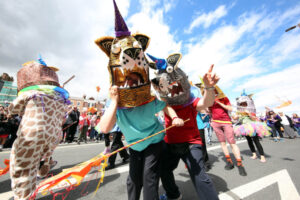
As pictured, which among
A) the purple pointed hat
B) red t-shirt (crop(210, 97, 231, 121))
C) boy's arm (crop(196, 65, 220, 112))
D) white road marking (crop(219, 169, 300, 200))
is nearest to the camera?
boy's arm (crop(196, 65, 220, 112))

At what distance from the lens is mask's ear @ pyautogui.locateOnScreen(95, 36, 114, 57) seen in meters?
1.58

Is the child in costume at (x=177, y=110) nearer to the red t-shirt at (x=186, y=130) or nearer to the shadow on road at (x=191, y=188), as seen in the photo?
the red t-shirt at (x=186, y=130)

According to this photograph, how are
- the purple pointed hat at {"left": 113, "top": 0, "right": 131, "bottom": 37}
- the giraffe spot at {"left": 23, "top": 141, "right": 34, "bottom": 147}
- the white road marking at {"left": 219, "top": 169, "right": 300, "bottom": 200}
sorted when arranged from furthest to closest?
1. the white road marking at {"left": 219, "top": 169, "right": 300, "bottom": 200}
2. the giraffe spot at {"left": 23, "top": 141, "right": 34, "bottom": 147}
3. the purple pointed hat at {"left": 113, "top": 0, "right": 131, "bottom": 37}

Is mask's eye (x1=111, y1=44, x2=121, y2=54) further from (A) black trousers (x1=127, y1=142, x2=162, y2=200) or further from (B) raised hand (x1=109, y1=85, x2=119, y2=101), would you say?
(A) black trousers (x1=127, y1=142, x2=162, y2=200)

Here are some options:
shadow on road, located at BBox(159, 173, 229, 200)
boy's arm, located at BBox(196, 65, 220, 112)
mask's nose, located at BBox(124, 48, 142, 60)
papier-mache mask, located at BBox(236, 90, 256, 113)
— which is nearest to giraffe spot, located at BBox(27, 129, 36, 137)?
mask's nose, located at BBox(124, 48, 142, 60)

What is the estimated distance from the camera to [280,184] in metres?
2.28

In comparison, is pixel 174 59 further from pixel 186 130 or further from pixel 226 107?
pixel 226 107

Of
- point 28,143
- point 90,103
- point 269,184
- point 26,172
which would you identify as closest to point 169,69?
point 28,143

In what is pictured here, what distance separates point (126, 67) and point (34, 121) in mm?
1389

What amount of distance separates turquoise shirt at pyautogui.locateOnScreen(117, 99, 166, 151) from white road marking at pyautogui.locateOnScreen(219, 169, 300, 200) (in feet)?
4.69

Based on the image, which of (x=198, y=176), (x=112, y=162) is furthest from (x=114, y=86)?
(x=112, y=162)

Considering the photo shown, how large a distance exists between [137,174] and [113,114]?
2.24 ft

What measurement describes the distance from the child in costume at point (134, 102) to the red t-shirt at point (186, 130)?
300 millimetres

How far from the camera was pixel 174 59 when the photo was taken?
188 cm
